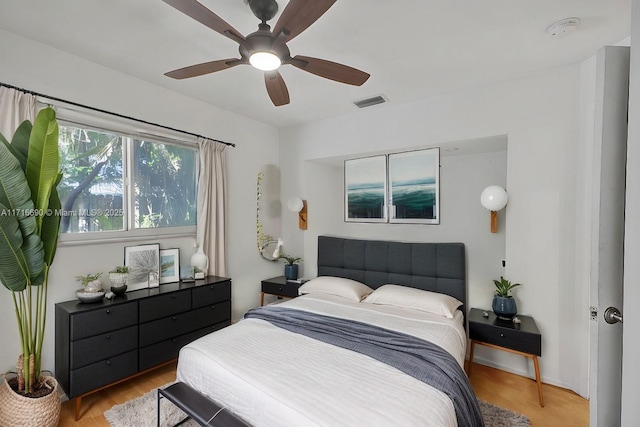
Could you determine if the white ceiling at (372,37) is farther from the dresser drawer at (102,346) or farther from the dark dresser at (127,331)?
the dresser drawer at (102,346)

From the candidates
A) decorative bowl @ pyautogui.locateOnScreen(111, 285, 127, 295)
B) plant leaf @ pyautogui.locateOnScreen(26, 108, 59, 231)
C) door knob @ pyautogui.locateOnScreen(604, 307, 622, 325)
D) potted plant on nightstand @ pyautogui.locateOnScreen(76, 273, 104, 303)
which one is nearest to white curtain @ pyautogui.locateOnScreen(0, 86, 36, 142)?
plant leaf @ pyautogui.locateOnScreen(26, 108, 59, 231)

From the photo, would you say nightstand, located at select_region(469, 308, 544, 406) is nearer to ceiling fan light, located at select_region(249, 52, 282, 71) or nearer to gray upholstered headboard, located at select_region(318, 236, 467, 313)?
gray upholstered headboard, located at select_region(318, 236, 467, 313)

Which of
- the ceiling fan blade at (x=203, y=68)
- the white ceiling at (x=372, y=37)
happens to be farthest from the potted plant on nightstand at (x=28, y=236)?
the ceiling fan blade at (x=203, y=68)

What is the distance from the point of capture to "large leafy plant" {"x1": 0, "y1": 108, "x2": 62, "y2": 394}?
5.89ft

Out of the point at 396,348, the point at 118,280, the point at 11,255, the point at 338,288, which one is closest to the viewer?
the point at 11,255

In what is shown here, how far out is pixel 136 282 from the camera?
2727 mm

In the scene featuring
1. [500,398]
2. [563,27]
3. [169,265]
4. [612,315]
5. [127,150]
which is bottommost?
[500,398]

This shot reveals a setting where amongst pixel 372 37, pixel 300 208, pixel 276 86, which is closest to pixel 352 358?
pixel 276 86

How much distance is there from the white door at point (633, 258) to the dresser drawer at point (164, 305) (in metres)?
2.90

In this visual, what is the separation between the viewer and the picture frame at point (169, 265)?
9.72 feet

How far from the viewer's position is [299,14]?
142cm

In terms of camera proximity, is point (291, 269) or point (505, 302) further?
point (291, 269)

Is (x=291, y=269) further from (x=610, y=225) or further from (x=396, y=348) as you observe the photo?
(x=610, y=225)

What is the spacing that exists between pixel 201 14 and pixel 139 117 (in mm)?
1806
